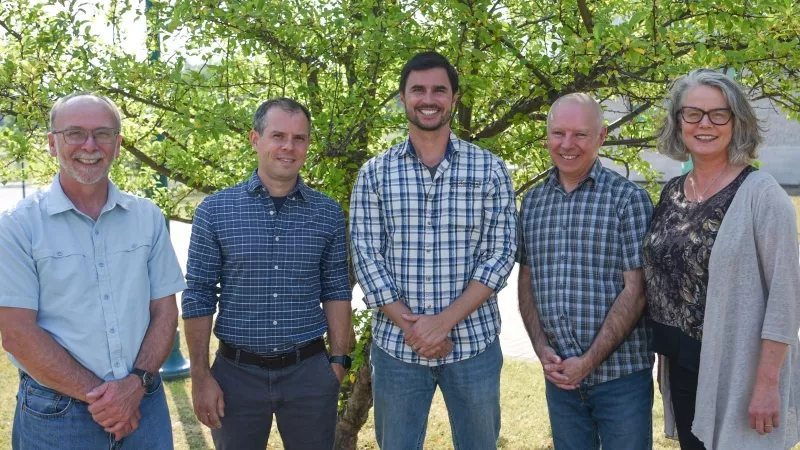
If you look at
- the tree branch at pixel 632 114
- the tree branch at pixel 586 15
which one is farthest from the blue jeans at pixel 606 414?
the tree branch at pixel 632 114

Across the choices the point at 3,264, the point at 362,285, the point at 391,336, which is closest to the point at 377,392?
the point at 391,336

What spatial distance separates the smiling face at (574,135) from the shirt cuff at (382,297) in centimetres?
Result: 95

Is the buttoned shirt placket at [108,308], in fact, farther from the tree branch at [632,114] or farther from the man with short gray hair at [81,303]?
the tree branch at [632,114]

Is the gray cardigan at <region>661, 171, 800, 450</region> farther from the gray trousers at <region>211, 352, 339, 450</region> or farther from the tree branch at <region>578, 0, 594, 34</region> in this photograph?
the gray trousers at <region>211, 352, 339, 450</region>

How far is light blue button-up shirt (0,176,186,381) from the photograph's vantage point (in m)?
3.00

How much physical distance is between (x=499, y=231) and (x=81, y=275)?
173cm

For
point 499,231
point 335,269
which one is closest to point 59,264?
point 335,269

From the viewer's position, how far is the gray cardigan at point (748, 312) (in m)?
2.99

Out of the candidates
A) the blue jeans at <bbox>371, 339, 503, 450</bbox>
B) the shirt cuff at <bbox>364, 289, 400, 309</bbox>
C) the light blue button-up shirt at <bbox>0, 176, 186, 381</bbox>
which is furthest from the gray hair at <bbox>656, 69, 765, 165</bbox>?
the light blue button-up shirt at <bbox>0, 176, 186, 381</bbox>

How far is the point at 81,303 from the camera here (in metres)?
3.07

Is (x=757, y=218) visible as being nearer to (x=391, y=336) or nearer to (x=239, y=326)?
(x=391, y=336)

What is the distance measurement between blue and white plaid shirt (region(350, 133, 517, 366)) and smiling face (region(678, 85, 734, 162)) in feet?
2.64

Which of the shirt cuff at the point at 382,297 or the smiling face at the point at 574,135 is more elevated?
the smiling face at the point at 574,135

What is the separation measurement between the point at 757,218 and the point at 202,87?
9.86 ft
